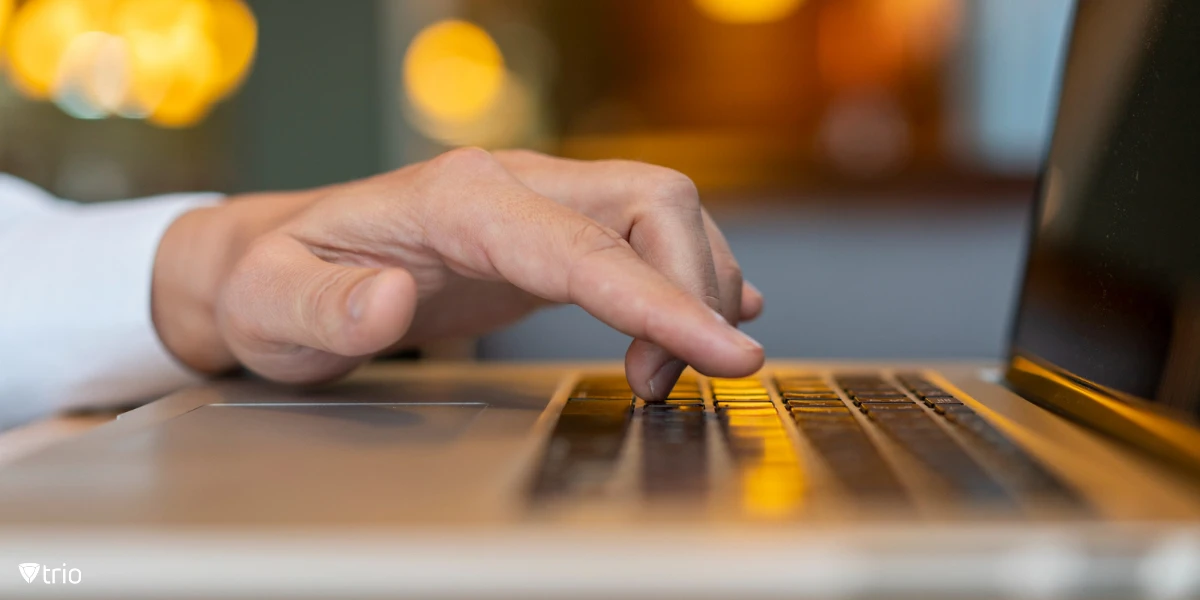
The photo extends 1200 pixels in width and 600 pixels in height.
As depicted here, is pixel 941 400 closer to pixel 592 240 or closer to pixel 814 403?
pixel 814 403

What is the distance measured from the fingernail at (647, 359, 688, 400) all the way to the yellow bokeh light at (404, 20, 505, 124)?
2309mm

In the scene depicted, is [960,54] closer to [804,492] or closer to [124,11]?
[124,11]

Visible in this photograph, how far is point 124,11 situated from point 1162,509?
3.02 meters

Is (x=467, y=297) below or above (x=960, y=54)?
below

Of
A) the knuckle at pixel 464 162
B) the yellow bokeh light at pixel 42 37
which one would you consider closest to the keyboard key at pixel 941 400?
the knuckle at pixel 464 162

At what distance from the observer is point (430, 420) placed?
37cm

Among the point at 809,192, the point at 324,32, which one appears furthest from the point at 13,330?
the point at 324,32

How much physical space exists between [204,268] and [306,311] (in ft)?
0.56

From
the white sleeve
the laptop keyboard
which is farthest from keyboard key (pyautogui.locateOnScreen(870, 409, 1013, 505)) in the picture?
the white sleeve

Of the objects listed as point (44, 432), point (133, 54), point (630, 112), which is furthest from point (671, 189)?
point (630, 112)

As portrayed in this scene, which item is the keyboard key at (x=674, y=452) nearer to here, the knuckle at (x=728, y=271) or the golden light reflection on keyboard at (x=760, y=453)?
the golden light reflection on keyboard at (x=760, y=453)

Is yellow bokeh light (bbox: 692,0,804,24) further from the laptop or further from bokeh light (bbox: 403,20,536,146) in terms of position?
the laptop

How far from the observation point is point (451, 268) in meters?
0.47

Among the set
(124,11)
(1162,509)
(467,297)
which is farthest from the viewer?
(124,11)
